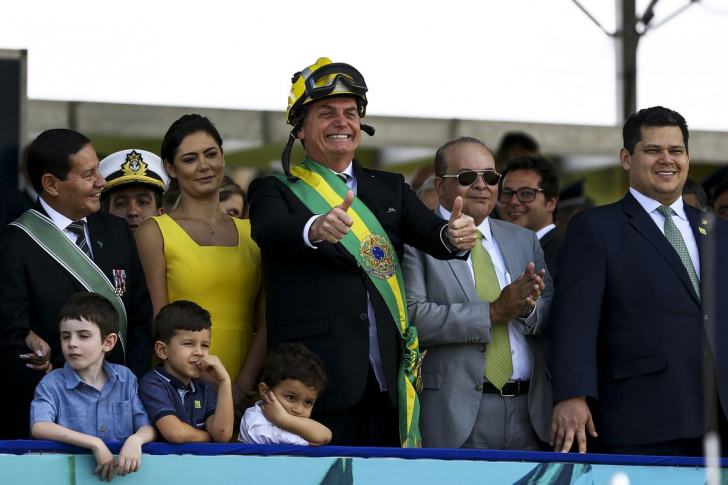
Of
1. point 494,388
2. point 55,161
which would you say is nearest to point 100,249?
point 55,161

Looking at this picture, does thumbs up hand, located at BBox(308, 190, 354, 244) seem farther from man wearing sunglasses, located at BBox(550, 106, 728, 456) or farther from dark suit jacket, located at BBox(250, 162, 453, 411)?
man wearing sunglasses, located at BBox(550, 106, 728, 456)

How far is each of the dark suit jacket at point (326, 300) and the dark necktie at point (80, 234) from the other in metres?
0.58

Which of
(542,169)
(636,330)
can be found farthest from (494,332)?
(542,169)

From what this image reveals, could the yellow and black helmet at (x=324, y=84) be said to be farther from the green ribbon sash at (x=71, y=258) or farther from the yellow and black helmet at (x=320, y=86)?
Answer: the green ribbon sash at (x=71, y=258)

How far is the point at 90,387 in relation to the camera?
414 cm

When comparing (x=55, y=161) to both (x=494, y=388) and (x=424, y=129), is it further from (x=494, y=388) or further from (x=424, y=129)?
(x=424, y=129)

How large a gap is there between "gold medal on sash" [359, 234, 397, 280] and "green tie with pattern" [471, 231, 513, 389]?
446mm

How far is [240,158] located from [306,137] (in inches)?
165

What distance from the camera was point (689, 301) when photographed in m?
4.68

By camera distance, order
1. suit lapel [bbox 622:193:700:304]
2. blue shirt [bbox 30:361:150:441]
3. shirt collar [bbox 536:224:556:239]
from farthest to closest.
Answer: shirt collar [bbox 536:224:556:239], suit lapel [bbox 622:193:700:304], blue shirt [bbox 30:361:150:441]

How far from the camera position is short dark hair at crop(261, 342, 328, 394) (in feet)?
14.1

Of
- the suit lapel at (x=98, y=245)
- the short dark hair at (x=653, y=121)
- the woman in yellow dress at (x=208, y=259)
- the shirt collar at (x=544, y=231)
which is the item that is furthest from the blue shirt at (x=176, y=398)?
the shirt collar at (x=544, y=231)

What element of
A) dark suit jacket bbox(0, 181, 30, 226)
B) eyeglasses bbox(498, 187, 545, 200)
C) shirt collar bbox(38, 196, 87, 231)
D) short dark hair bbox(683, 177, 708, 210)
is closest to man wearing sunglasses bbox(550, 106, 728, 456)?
eyeglasses bbox(498, 187, 545, 200)

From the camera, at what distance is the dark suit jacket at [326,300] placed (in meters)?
4.48
